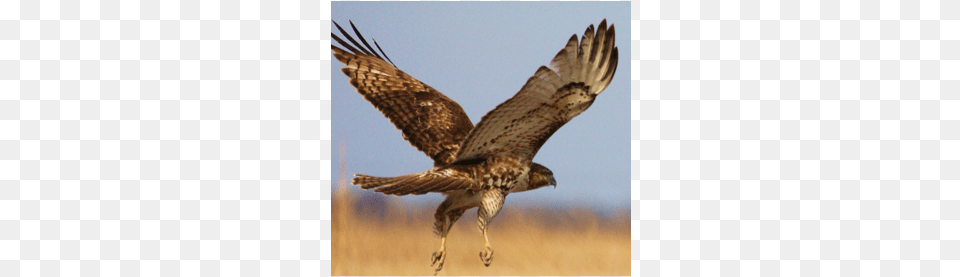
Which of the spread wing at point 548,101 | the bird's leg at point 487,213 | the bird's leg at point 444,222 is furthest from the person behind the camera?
the bird's leg at point 444,222

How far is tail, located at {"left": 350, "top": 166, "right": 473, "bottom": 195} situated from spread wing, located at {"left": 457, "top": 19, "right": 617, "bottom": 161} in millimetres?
131

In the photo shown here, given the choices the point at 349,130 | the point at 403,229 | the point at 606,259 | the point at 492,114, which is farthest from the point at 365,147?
the point at 606,259

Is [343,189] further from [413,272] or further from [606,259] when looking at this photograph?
[606,259]

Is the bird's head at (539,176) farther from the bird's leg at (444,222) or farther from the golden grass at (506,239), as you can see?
the bird's leg at (444,222)

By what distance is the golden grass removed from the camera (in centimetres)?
554

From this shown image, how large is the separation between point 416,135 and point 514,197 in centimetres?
63

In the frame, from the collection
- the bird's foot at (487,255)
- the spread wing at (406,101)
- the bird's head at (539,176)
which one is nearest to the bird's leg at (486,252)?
the bird's foot at (487,255)

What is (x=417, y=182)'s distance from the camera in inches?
199

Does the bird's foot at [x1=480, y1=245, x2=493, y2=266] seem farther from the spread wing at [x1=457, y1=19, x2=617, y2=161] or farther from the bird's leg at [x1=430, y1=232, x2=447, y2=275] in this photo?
the spread wing at [x1=457, y1=19, x2=617, y2=161]

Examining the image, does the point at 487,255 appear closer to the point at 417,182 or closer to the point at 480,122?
the point at 417,182

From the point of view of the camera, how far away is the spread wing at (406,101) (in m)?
5.49

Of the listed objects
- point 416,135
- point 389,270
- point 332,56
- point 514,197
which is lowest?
point 389,270

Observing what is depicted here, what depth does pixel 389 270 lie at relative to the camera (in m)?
5.65

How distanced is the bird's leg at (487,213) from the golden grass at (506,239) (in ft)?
0.87
